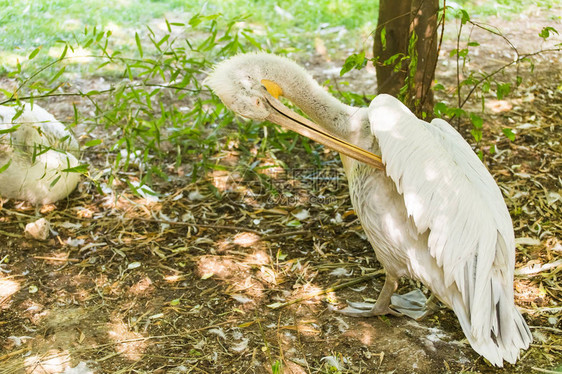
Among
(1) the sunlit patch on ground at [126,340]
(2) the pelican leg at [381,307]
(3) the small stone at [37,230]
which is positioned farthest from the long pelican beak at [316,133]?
(3) the small stone at [37,230]

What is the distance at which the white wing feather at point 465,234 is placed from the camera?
8.20 ft

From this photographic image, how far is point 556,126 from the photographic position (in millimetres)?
4602

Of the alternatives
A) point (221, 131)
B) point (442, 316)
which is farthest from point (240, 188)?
point (442, 316)

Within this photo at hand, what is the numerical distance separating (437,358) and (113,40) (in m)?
4.59

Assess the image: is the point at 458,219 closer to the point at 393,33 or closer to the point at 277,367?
the point at 277,367

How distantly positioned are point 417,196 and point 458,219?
20 cm

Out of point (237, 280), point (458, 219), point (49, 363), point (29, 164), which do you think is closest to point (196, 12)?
point (29, 164)

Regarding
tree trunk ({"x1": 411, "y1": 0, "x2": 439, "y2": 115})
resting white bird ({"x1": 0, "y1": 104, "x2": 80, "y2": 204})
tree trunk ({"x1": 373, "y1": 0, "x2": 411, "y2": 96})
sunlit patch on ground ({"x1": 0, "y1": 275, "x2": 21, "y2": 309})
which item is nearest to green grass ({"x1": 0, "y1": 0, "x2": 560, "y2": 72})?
tree trunk ({"x1": 373, "y1": 0, "x2": 411, "y2": 96})

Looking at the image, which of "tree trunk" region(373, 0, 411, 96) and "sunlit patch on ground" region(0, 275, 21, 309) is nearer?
"sunlit patch on ground" region(0, 275, 21, 309)

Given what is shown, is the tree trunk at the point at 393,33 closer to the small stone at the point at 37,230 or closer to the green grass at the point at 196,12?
the green grass at the point at 196,12

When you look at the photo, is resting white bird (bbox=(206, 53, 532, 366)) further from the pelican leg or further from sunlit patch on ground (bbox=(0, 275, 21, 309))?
sunlit patch on ground (bbox=(0, 275, 21, 309))

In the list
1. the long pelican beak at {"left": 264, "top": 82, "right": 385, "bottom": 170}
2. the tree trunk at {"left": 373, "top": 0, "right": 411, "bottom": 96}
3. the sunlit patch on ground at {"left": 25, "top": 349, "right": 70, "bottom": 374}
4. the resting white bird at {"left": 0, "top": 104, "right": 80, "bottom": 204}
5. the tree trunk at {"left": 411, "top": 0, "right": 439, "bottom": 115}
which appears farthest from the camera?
the tree trunk at {"left": 373, "top": 0, "right": 411, "bottom": 96}

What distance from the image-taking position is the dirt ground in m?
2.83

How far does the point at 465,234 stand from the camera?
2520 millimetres
